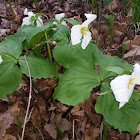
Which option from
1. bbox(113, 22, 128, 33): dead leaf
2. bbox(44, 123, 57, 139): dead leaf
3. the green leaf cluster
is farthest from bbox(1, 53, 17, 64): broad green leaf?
bbox(113, 22, 128, 33): dead leaf

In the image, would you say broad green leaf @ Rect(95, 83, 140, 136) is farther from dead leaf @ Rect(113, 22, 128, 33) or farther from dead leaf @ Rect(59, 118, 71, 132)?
dead leaf @ Rect(113, 22, 128, 33)

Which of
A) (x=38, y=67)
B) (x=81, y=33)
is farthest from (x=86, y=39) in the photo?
(x=38, y=67)

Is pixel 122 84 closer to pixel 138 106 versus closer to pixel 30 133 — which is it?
pixel 138 106

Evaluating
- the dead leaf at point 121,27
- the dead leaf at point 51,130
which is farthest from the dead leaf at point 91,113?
the dead leaf at point 121,27

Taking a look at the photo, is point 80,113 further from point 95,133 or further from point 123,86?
point 123,86

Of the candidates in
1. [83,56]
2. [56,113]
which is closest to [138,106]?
[83,56]

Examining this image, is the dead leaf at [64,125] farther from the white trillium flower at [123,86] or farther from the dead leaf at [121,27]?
the dead leaf at [121,27]
